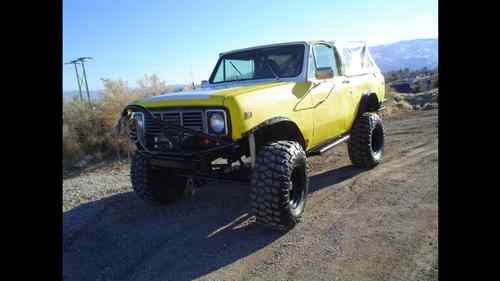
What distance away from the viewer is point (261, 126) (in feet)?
12.4

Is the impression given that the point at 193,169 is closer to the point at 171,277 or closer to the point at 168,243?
the point at 168,243

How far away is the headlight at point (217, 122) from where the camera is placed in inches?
145

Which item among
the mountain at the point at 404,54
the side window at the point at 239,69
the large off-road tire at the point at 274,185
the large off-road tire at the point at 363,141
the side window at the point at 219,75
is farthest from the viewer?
the mountain at the point at 404,54

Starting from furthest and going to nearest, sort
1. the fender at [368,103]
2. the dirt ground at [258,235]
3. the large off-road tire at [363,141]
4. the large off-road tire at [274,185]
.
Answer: the fender at [368,103] < the large off-road tire at [363,141] < the large off-road tire at [274,185] < the dirt ground at [258,235]

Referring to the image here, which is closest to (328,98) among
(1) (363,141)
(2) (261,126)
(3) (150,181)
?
(1) (363,141)

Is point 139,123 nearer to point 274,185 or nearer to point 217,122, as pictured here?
point 217,122

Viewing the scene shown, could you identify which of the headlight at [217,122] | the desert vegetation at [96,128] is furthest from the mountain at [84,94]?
the headlight at [217,122]

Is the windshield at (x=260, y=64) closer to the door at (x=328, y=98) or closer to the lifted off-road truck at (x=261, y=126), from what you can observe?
the lifted off-road truck at (x=261, y=126)

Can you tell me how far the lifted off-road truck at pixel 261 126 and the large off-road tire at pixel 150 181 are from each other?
0.01 meters

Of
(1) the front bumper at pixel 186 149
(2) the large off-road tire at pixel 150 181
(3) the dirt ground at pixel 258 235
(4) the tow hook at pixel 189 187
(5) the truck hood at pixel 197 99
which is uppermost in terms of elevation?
(5) the truck hood at pixel 197 99

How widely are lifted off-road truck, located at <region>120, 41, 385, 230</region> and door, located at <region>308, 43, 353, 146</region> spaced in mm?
14
